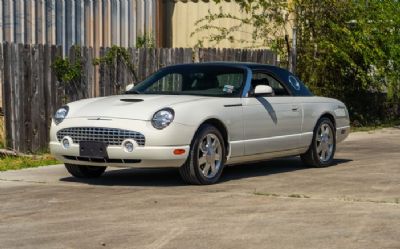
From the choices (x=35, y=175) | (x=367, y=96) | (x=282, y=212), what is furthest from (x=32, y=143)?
(x=367, y=96)

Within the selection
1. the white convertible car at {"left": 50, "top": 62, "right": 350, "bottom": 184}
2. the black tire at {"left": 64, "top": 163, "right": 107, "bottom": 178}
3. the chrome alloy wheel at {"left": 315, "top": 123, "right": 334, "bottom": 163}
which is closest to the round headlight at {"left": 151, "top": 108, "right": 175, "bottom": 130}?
the white convertible car at {"left": 50, "top": 62, "right": 350, "bottom": 184}

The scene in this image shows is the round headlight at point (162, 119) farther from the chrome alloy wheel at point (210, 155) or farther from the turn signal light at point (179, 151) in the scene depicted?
the chrome alloy wheel at point (210, 155)

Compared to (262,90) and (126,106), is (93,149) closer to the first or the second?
(126,106)

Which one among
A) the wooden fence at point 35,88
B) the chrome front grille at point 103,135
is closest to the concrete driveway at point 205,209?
the chrome front grille at point 103,135

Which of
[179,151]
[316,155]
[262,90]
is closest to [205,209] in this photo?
[179,151]

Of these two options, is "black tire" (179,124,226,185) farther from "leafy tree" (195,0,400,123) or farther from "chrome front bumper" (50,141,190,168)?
"leafy tree" (195,0,400,123)

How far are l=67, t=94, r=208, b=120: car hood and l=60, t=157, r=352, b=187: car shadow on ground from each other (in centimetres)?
83

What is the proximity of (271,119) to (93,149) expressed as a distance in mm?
2373

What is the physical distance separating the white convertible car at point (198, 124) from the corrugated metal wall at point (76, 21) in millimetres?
6274

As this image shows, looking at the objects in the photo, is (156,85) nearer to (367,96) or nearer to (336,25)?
(336,25)

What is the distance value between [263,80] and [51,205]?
3761 mm

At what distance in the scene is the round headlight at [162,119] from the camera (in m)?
9.16

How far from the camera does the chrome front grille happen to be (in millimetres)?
9125

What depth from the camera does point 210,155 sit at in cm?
962
